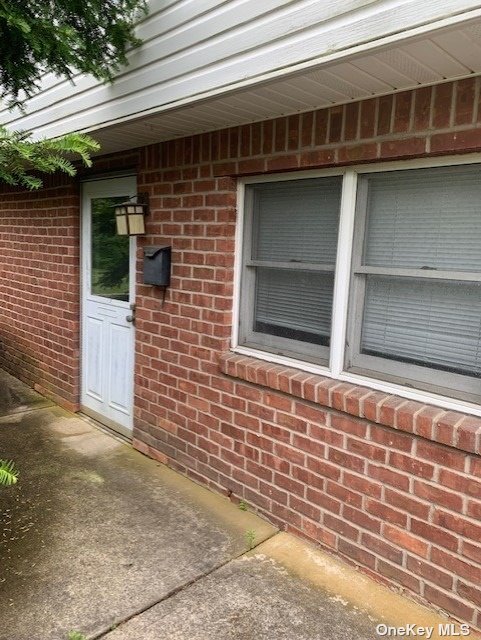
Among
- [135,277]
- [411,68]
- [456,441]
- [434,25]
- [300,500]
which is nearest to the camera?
[434,25]

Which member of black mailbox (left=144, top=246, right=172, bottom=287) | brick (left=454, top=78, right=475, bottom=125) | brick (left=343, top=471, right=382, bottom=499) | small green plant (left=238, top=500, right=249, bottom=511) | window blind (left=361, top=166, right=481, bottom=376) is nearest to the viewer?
brick (left=454, top=78, right=475, bottom=125)

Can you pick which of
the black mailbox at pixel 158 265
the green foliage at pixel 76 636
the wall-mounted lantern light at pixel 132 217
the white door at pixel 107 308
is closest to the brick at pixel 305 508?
the green foliage at pixel 76 636

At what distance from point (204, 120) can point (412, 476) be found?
2.28m

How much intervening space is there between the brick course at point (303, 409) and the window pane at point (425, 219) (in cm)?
17

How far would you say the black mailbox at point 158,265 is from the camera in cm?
346

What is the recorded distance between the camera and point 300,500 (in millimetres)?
2793

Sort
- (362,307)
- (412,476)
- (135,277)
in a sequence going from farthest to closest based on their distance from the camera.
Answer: (135,277) < (362,307) < (412,476)

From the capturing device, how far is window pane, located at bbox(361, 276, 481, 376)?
88.1 inches

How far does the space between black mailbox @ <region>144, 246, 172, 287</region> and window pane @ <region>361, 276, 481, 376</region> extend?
1.52 meters

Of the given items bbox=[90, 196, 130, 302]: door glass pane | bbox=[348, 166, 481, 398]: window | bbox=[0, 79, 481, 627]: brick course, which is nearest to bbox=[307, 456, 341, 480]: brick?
bbox=[0, 79, 481, 627]: brick course

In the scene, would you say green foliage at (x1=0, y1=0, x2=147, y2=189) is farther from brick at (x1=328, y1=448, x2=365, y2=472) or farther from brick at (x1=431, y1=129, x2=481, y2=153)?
brick at (x1=328, y1=448, x2=365, y2=472)

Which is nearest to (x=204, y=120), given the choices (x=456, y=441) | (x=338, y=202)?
(x=338, y=202)

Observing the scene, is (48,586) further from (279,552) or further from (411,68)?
(411,68)

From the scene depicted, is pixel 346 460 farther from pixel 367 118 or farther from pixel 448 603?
pixel 367 118
